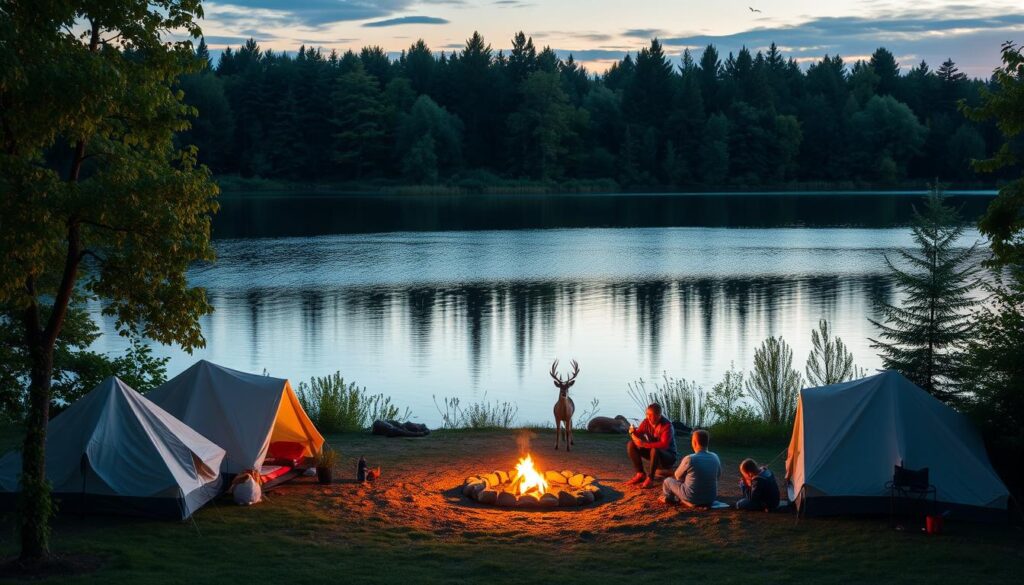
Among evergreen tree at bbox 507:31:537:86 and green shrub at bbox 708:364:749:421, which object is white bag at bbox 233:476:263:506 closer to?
green shrub at bbox 708:364:749:421

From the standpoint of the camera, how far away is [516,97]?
119062mm

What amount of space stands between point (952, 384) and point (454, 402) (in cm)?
1023

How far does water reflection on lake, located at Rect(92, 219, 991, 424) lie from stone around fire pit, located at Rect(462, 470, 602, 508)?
8.26m

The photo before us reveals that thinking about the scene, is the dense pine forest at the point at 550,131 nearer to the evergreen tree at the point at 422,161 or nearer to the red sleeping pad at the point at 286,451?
the evergreen tree at the point at 422,161

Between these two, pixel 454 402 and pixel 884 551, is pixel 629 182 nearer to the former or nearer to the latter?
pixel 454 402

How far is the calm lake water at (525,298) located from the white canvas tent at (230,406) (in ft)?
26.9

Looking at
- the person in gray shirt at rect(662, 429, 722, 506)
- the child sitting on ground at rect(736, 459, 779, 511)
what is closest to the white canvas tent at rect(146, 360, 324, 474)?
the person in gray shirt at rect(662, 429, 722, 506)

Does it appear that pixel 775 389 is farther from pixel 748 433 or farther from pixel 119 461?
pixel 119 461

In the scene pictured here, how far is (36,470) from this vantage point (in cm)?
1038

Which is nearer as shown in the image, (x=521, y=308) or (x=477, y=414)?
(x=477, y=414)

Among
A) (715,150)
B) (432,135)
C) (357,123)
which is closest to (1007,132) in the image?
(432,135)

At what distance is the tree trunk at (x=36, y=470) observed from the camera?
10.3 m

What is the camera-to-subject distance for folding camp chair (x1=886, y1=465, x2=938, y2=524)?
39.6ft

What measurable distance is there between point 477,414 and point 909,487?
1070 cm
